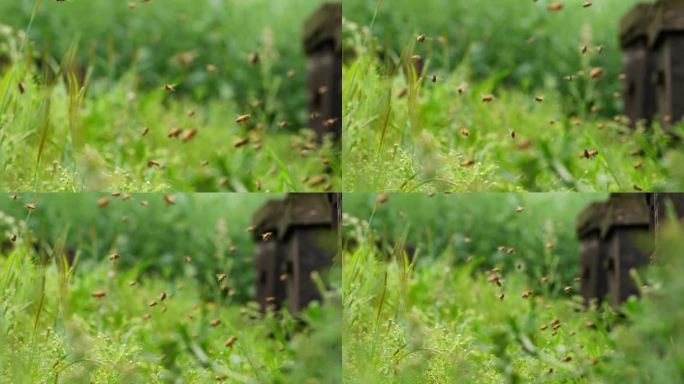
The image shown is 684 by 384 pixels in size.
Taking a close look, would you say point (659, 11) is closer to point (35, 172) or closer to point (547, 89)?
point (547, 89)

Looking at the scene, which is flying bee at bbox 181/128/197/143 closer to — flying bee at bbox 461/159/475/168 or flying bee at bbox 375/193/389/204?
flying bee at bbox 375/193/389/204

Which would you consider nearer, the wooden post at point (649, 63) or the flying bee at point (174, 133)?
the flying bee at point (174, 133)

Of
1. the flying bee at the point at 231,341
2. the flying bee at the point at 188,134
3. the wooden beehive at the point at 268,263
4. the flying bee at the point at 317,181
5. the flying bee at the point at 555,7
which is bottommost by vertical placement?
the flying bee at the point at 231,341

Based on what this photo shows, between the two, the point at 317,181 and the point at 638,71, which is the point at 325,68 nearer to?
the point at 317,181

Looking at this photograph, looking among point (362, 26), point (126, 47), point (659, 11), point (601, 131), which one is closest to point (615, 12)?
point (659, 11)

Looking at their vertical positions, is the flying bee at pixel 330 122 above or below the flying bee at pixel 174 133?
above

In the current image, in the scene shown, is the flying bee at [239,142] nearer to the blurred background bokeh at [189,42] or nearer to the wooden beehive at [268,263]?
the blurred background bokeh at [189,42]

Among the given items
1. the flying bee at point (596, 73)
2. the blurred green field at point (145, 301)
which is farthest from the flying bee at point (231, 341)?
the flying bee at point (596, 73)
